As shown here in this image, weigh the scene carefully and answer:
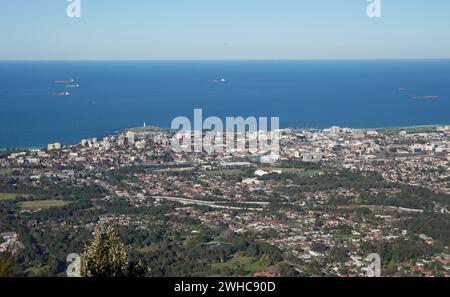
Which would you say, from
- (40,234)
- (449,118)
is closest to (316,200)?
(40,234)

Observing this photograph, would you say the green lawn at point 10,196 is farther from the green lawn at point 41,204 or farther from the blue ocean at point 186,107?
the blue ocean at point 186,107

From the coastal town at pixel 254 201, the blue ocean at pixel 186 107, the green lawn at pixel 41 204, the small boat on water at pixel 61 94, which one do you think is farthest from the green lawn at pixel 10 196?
the small boat on water at pixel 61 94

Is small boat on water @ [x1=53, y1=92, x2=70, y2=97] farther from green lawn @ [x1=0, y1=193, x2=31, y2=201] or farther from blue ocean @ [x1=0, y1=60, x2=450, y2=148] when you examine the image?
green lawn @ [x1=0, y1=193, x2=31, y2=201]

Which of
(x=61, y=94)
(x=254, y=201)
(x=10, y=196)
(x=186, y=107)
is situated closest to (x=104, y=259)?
(x=254, y=201)

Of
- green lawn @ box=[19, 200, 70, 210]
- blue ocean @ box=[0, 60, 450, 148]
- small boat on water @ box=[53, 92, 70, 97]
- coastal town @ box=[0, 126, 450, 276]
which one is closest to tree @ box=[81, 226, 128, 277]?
coastal town @ box=[0, 126, 450, 276]

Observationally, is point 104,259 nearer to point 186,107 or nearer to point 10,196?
point 10,196

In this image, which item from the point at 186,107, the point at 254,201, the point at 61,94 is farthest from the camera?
the point at 61,94

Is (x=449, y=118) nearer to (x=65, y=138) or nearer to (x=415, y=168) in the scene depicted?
(x=415, y=168)
